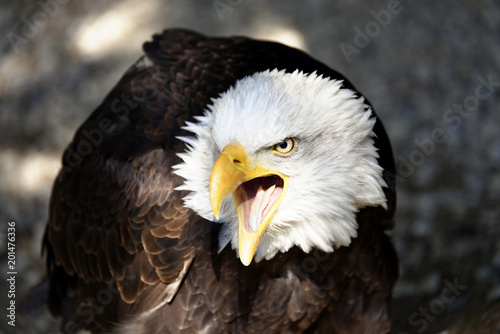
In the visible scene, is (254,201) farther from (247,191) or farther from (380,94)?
(380,94)

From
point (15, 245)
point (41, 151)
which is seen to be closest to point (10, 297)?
point (15, 245)

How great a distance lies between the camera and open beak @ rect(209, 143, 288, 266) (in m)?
2.31

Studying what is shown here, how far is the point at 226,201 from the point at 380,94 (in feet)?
8.25

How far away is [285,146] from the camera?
2414mm

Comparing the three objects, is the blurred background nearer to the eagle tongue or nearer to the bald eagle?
the bald eagle

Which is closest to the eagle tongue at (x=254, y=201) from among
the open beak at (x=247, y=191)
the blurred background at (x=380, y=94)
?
the open beak at (x=247, y=191)

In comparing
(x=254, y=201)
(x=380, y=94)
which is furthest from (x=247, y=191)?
(x=380, y=94)

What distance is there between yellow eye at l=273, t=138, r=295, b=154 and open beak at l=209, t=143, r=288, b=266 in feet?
0.29

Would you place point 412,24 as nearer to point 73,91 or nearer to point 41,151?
point 73,91

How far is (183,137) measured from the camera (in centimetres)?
279

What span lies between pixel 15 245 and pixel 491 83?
3.85 meters

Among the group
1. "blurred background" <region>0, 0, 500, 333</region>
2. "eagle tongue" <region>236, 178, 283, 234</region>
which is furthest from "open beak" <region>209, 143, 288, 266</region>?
"blurred background" <region>0, 0, 500, 333</region>

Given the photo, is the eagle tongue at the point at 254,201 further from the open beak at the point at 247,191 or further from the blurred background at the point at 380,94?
the blurred background at the point at 380,94

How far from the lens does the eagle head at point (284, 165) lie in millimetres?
2355
